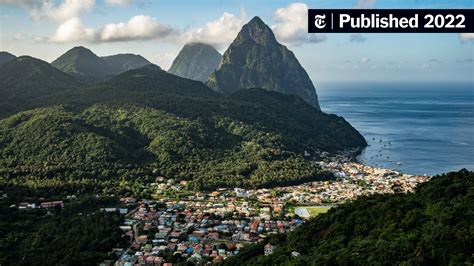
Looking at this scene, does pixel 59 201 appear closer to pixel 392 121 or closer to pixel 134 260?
pixel 134 260

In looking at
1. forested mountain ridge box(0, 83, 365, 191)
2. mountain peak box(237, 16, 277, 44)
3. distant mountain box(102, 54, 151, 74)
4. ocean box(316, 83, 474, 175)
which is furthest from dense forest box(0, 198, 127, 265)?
distant mountain box(102, 54, 151, 74)

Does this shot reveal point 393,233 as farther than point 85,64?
No

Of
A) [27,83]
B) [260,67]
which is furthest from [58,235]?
[260,67]

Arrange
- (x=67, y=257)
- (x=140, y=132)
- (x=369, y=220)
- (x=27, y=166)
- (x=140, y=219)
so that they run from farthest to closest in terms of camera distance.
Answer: (x=140, y=132)
(x=27, y=166)
(x=140, y=219)
(x=67, y=257)
(x=369, y=220)

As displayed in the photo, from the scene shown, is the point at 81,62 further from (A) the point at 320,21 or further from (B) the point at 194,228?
(A) the point at 320,21

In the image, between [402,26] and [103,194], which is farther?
[103,194]

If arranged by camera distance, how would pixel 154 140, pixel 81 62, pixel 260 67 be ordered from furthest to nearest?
pixel 81 62 < pixel 260 67 < pixel 154 140

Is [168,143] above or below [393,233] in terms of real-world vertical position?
above

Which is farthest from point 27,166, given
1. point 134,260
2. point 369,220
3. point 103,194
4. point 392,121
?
point 392,121
